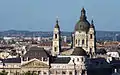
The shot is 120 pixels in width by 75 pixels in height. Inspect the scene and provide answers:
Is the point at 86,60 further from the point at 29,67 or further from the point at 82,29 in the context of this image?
the point at 82,29

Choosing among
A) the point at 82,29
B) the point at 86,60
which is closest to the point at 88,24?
the point at 82,29

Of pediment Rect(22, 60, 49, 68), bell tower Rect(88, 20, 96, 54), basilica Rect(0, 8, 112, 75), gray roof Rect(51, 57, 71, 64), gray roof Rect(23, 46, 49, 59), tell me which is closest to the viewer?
basilica Rect(0, 8, 112, 75)

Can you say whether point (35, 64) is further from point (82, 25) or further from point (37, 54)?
point (82, 25)

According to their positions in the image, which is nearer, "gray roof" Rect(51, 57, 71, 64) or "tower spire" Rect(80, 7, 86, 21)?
"gray roof" Rect(51, 57, 71, 64)

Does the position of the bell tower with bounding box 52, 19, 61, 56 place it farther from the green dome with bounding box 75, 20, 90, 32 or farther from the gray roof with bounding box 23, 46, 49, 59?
the gray roof with bounding box 23, 46, 49, 59

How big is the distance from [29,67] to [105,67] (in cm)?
1551

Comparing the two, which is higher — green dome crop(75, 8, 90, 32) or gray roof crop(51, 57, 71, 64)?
green dome crop(75, 8, 90, 32)

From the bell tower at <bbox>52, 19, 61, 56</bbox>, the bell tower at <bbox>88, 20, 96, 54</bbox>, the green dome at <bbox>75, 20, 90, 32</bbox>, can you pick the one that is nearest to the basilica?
the bell tower at <bbox>52, 19, 61, 56</bbox>

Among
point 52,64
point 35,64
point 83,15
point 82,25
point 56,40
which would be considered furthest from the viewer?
point 83,15

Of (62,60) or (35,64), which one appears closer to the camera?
(62,60)

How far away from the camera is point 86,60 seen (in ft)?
344

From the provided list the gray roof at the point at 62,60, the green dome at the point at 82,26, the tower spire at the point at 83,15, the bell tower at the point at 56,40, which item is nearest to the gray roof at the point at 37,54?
the gray roof at the point at 62,60

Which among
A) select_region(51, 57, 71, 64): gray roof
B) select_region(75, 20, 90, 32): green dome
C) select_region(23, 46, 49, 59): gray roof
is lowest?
select_region(51, 57, 71, 64): gray roof

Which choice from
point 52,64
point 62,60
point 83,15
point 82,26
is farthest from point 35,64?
point 83,15
